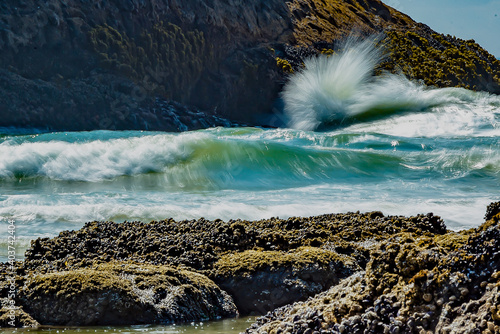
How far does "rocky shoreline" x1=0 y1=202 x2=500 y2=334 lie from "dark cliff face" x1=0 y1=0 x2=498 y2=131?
66.4 ft

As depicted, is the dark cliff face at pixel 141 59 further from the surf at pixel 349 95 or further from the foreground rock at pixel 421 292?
the foreground rock at pixel 421 292

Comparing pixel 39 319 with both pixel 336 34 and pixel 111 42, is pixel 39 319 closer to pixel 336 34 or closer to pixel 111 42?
pixel 111 42

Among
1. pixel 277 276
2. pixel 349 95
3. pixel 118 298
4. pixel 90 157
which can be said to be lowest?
pixel 118 298

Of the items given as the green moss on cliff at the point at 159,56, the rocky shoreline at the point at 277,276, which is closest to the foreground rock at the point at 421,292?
the rocky shoreline at the point at 277,276

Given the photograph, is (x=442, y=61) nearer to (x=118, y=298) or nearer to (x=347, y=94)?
(x=347, y=94)

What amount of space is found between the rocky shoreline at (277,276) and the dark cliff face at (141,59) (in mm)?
20231

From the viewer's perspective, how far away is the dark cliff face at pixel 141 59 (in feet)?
83.8

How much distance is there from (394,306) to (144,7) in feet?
90.1

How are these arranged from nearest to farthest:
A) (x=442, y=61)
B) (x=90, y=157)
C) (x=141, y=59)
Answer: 1. (x=90, y=157)
2. (x=141, y=59)
3. (x=442, y=61)

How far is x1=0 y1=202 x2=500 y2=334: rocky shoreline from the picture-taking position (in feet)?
8.25

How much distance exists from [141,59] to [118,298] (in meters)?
24.5

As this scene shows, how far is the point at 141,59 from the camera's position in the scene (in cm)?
2808

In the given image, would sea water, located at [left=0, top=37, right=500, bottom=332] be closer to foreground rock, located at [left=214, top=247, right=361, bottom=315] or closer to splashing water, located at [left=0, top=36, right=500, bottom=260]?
splashing water, located at [left=0, top=36, right=500, bottom=260]

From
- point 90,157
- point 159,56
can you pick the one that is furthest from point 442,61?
point 90,157
